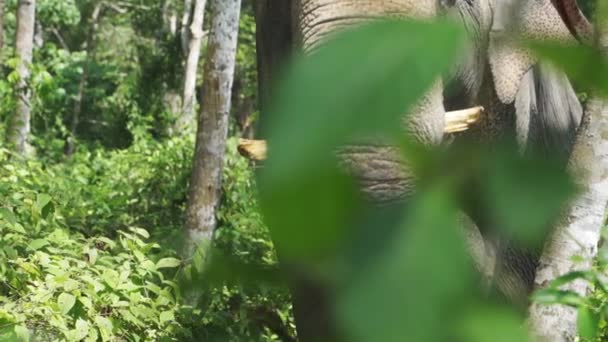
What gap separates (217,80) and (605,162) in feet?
14.6

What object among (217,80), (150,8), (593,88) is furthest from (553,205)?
(150,8)

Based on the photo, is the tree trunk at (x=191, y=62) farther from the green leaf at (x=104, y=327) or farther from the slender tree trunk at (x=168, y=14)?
the green leaf at (x=104, y=327)

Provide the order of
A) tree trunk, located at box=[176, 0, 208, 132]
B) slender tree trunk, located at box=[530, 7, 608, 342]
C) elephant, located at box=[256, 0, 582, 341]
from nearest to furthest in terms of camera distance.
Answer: elephant, located at box=[256, 0, 582, 341] < slender tree trunk, located at box=[530, 7, 608, 342] < tree trunk, located at box=[176, 0, 208, 132]

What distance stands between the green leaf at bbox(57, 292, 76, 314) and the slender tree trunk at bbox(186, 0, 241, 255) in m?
3.04

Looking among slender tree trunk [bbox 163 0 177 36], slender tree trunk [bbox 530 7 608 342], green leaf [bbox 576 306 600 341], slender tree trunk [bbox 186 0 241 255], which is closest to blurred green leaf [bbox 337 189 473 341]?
green leaf [bbox 576 306 600 341]

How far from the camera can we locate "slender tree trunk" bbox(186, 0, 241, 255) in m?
6.02

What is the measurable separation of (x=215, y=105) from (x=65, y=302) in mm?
3309

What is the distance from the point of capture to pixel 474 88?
93.3 inches

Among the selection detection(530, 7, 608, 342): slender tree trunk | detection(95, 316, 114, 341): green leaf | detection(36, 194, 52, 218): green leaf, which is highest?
detection(530, 7, 608, 342): slender tree trunk

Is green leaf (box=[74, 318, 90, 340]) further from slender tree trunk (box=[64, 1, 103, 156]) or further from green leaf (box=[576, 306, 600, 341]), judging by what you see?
slender tree trunk (box=[64, 1, 103, 156])

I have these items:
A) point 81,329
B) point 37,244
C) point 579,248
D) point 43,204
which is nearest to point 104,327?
point 81,329

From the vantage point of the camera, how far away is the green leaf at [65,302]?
9.34 feet

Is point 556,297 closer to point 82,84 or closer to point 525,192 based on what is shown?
point 525,192

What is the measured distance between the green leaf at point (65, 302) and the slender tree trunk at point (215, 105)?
3.04 meters
